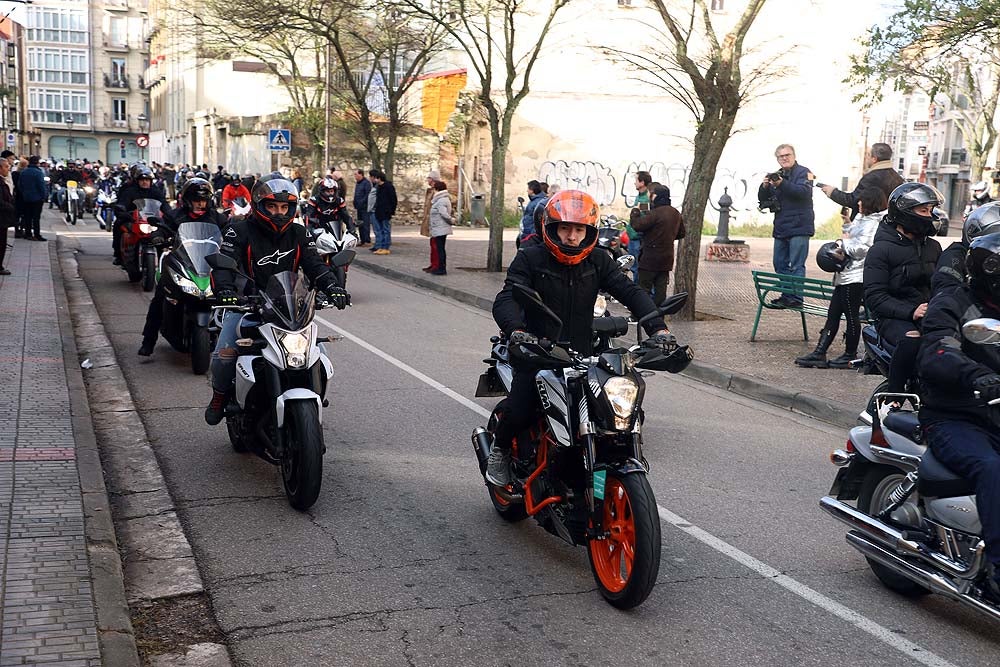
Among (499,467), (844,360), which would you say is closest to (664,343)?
(499,467)

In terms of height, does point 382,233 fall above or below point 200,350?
above

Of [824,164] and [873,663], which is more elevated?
[824,164]

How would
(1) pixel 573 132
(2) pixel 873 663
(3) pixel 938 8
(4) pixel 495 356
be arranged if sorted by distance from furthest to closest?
(1) pixel 573 132
(3) pixel 938 8
(4) pixel 495 356
(2) pixel 873 663

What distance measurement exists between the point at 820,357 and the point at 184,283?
20.2 feet

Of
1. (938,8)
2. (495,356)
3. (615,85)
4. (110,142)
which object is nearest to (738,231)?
(615,85)

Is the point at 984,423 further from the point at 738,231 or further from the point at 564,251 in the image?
the point at 738,231

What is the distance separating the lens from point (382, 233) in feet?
80.5

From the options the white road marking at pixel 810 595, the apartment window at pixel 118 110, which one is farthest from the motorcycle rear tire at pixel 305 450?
the apartment window at pixel 118 110

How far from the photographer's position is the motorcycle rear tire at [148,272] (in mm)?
14938

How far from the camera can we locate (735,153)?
36125 mm

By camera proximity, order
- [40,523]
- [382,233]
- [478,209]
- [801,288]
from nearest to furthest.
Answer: [40,523]
[801,288]
[382,233]
[478,209]

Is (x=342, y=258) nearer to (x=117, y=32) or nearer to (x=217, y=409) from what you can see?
(x=217, y=409)

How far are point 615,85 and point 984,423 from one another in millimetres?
32404


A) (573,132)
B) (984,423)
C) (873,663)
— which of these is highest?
(573,132)
